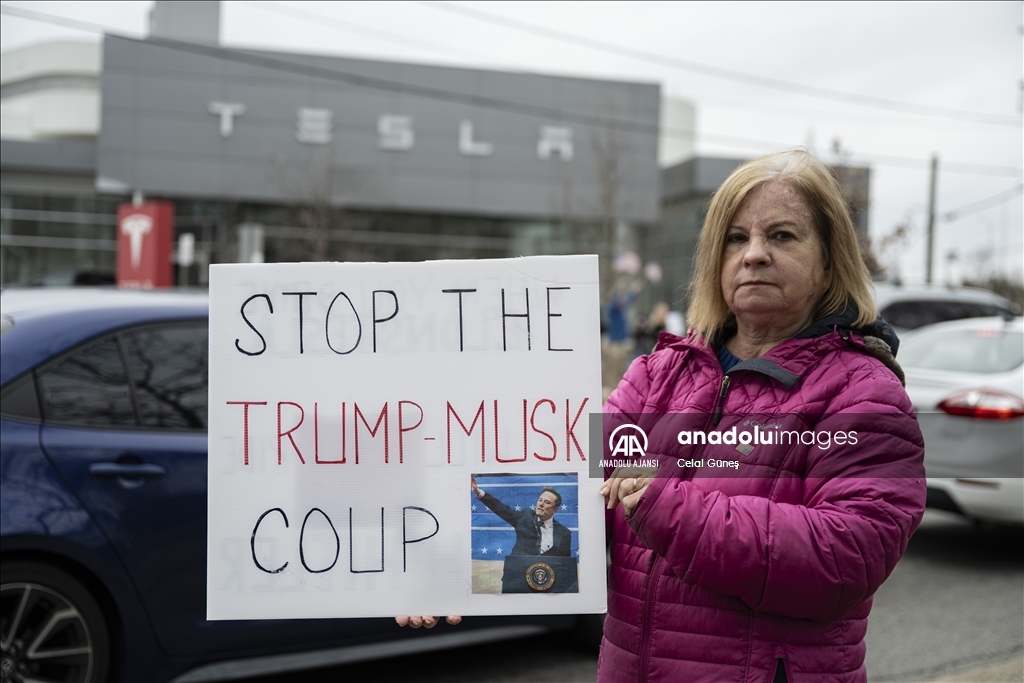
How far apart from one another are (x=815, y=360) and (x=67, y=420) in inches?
115

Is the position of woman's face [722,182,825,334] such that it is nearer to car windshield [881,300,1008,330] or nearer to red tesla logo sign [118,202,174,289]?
car windshield [881,300,1008,330]

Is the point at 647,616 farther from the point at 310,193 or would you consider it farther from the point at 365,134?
the point at 365,134

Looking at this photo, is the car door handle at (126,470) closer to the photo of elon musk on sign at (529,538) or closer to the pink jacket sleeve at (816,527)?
the photo of elon musk on sign at (529,538)

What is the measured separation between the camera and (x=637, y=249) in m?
32.0

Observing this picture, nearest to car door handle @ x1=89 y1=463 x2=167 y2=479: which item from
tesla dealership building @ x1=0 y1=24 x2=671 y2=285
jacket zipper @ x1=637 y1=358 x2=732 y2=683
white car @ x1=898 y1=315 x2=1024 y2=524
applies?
jacket zipper @ x1=637 y1=358 x2=732 y2=683

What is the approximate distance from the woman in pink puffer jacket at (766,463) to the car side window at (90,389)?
2.44 metres

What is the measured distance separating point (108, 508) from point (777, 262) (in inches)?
108

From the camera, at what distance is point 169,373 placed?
3.76 meters

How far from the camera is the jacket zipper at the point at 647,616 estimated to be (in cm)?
175

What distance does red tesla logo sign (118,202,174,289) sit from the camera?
63.0ft

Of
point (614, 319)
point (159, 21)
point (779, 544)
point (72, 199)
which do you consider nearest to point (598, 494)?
point (779, 544)

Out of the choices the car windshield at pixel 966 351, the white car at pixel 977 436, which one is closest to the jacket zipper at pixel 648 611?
the white car at pixel 977 436

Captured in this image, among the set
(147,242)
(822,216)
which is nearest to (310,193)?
(147,242)

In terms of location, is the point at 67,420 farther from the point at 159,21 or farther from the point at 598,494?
the point at 159,21
